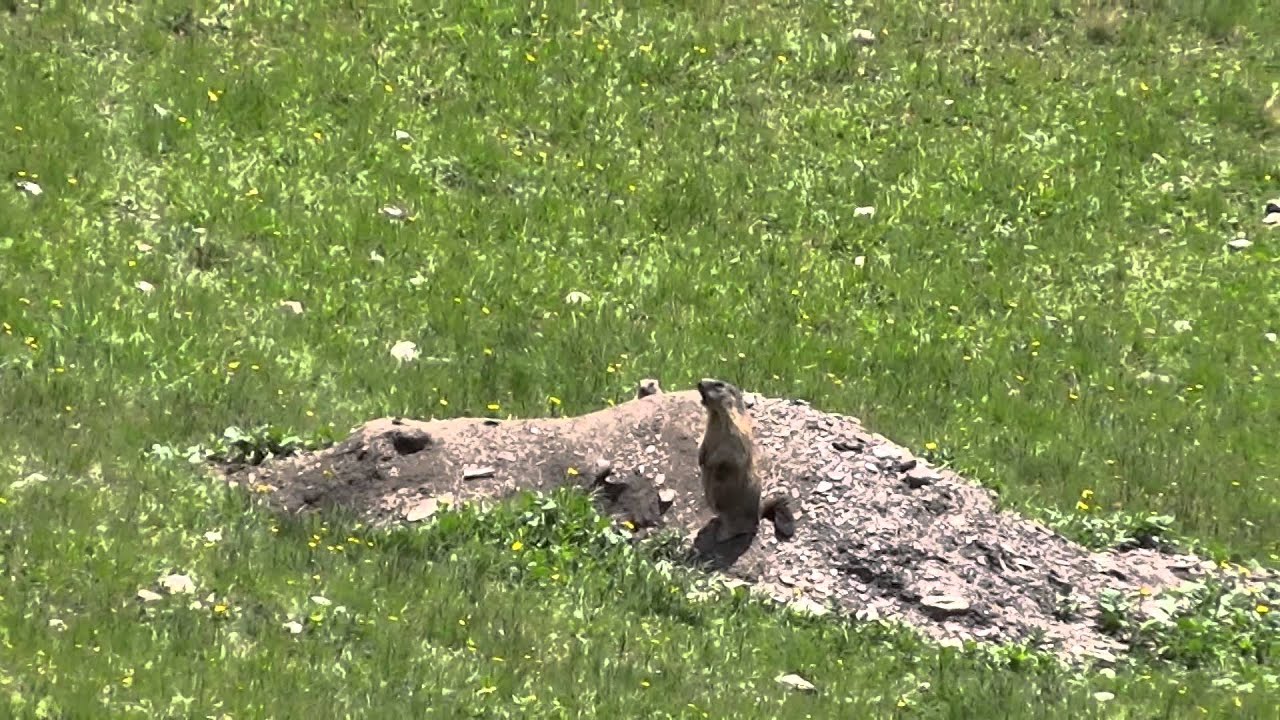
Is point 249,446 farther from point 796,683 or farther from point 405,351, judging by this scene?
point 796,683

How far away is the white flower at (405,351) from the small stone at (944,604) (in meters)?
4.40

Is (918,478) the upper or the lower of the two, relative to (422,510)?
lower

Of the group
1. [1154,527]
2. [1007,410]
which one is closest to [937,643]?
[1154,527]

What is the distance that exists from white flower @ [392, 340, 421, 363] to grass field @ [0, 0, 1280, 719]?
18 centimetres

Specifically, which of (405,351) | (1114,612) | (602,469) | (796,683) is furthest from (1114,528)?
(405,351)

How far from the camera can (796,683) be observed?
401 inches

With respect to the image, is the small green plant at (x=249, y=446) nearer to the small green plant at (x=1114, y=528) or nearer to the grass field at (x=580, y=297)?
the grass field at (x=580, y=297)

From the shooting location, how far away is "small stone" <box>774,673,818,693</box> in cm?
1013

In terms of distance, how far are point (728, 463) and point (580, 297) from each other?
4.52m

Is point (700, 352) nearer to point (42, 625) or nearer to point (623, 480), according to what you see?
point (623, 480)

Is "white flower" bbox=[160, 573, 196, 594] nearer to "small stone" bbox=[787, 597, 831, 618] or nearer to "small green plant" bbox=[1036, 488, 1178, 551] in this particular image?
"small stone" bbox=[787, 597, 831, 618]

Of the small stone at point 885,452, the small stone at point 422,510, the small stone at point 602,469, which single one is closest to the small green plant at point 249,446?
the small stone at point 422,510

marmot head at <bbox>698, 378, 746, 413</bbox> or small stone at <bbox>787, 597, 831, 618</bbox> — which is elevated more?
marmot head at <bbox>698, 378, 746, 413</bbox>

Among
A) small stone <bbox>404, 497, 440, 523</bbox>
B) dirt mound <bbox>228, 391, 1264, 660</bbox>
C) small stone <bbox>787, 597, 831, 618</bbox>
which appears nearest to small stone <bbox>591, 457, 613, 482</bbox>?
dirt mound <bbox>228, 391, 1264, 660</bbox>
